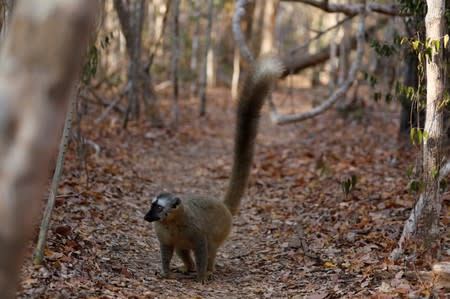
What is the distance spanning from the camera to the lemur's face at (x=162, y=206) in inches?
235

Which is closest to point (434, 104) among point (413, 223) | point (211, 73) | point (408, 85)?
point (413, 223)

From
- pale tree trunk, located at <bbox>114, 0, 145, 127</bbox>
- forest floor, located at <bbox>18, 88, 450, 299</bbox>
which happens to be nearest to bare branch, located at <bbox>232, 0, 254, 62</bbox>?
forest floor, located at <bbox>18, 88, 450, 299</bbox>

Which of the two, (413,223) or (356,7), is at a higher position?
(356,7)

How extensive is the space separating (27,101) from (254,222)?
6.49 metres

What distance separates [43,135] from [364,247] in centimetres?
481

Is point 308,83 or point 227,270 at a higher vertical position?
point 308,83

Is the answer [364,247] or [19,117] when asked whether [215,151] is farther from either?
[19,117]

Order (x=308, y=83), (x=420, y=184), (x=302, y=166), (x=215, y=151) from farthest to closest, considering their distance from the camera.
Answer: (x=308, y=83)
(x=215, y=151)
(x=302, y=166)
(x=420, y=184)

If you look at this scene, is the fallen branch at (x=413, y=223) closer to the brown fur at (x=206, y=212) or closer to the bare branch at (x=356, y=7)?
the brown fur at (x=206, y=212)

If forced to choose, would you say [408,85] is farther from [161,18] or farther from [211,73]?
[211,73]

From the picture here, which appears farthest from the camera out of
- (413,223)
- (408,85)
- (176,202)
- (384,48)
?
(408,85)

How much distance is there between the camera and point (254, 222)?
29.0 feet

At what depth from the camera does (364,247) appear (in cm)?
662

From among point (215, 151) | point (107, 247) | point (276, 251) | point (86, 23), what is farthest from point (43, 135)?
point (215, 151)
